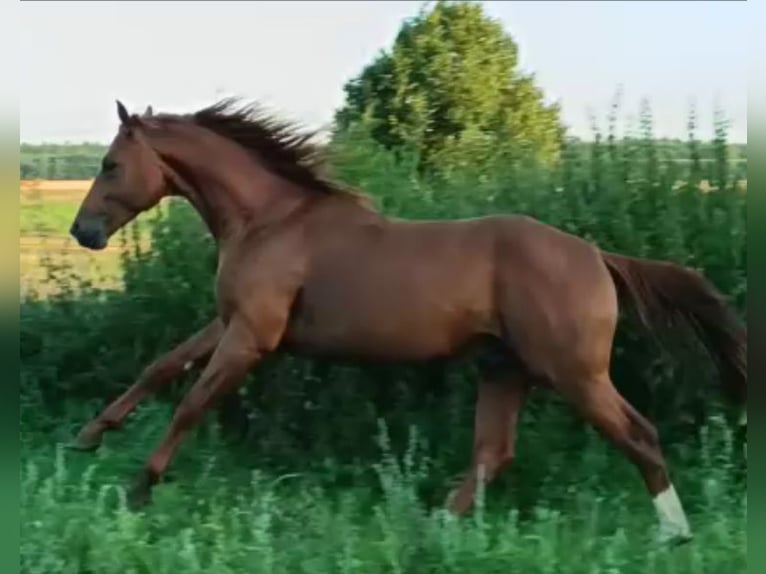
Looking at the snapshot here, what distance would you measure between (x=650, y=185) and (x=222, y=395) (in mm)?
2846


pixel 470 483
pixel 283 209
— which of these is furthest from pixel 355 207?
pixel 470 483

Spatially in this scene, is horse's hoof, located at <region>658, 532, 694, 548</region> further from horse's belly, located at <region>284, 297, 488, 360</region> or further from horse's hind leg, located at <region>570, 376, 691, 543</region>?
horse's belly, located at <region>284, 297, 488, 360</region>

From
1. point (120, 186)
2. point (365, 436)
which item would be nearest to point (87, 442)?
point (120, 186)

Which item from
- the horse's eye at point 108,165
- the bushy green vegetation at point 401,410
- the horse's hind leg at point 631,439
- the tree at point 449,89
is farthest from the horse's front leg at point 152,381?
the tree at point 449,89

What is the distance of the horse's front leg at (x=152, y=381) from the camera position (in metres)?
5.83

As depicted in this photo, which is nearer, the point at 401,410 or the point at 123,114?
the point at 123,114

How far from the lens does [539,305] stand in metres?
5.26

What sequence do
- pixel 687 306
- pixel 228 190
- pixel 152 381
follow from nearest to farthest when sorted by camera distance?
1. pixel 687 306
2. pixel 228 190
3. pixel 152 381

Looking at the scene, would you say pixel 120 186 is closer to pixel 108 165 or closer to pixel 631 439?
pixel 108 165

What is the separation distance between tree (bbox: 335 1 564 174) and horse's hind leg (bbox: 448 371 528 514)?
3.15m

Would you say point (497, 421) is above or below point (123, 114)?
below

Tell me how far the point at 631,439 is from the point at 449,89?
427 centimetres

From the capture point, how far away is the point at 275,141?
5.94 meters

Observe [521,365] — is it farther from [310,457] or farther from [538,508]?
[310,457]
